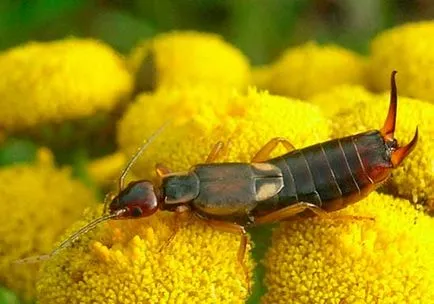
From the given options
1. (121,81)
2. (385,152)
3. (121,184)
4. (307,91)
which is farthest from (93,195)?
(385,152)

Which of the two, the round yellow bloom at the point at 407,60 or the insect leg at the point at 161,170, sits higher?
the round yellow bloom at the point at 407,60

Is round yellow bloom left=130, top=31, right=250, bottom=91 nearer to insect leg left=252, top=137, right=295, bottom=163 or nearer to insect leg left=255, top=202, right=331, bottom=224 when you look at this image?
insect leg left=252, top=137, right=295, bottom=163

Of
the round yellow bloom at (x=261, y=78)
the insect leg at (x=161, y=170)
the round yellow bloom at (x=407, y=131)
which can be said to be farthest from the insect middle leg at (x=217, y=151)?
the round yellow bloom at (x=261, y=78)

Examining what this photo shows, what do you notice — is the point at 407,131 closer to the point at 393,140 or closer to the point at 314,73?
the point at 393,140

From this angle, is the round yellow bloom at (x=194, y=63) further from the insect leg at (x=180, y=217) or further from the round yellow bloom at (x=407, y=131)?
the insect leg at (x=180, y=217)

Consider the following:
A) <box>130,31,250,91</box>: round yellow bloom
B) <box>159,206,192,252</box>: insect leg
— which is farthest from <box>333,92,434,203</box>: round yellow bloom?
<box>130,31,250,91</box>: round yellow bloom

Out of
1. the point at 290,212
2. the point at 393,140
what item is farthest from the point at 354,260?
the point at 393,140

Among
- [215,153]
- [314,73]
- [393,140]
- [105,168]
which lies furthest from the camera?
[314,73]
